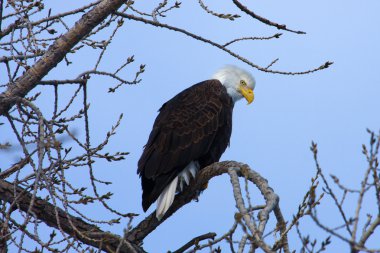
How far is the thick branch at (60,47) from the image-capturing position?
488 centimetres

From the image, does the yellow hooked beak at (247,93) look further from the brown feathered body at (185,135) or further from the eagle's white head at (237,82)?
the brown feathered body at (185,135)

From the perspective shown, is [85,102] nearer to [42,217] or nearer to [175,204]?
[42,217]

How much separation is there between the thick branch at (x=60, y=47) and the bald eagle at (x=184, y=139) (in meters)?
1.55

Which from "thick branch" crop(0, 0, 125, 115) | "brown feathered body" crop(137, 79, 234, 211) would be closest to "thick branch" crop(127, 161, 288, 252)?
"brown feathered body" crop(137, 79, 234, 211)

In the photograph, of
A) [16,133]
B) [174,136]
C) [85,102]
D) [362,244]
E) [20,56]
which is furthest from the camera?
[174,136]

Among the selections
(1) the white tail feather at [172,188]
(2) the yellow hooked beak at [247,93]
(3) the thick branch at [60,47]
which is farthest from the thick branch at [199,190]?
(3) the thick branch at [60,47]

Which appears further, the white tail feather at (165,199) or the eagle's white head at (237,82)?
the eagle's white head at (237,82)

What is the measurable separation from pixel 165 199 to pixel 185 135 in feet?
2.51

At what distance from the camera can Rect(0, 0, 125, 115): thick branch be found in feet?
16.0

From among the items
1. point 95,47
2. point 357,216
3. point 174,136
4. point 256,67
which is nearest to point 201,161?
point 174,136

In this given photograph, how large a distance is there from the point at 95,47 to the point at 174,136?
1.15 m

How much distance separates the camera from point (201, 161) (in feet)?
21.4

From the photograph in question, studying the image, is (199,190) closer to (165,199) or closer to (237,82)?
(165,199)

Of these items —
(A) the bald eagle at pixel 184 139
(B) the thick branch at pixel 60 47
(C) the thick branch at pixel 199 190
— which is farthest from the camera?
(A) the bald eagle at pixel 184 139
